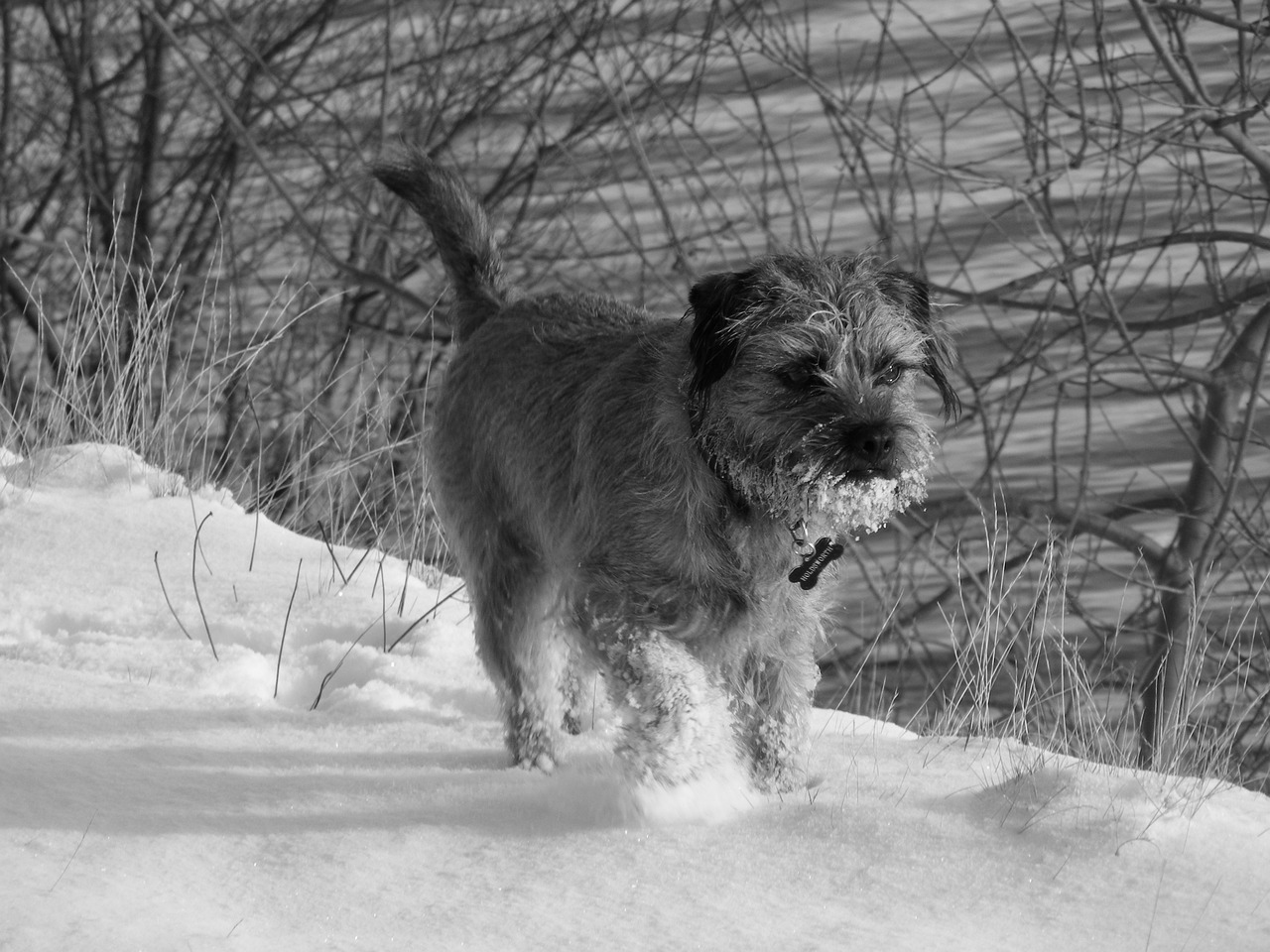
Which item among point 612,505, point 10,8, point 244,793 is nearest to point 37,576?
point 244,793

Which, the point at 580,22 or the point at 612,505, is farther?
the point at 580,22

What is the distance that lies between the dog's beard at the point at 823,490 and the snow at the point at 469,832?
2.13ft

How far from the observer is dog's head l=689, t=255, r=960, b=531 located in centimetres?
349

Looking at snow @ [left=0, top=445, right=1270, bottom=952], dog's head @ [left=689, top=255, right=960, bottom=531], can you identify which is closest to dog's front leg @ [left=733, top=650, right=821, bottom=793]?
snow @ [left=0, top=445, right=1270, bottom=952]

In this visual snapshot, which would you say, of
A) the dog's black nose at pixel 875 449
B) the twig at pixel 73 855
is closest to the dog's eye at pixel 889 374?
the dog's black nose at pixel 875 449

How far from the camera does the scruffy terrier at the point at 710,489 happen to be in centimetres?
355

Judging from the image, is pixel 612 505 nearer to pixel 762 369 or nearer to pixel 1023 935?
pixel 762 369

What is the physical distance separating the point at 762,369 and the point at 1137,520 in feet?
27.2

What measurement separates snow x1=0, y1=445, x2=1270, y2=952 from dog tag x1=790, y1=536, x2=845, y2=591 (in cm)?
50

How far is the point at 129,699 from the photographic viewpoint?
402 cm

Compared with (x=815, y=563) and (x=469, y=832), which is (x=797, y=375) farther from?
(x=469, y=832)

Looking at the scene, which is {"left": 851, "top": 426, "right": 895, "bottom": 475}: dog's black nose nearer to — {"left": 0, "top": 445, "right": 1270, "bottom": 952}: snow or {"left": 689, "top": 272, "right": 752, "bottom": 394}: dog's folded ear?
{"left": 689, "top": 272, "right": 752, "bottom": 394}: dog's folded ear

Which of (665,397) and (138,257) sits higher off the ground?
(138,257)

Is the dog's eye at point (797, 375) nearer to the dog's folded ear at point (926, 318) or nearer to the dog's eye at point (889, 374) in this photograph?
the dog's eye at point (889, 374)
